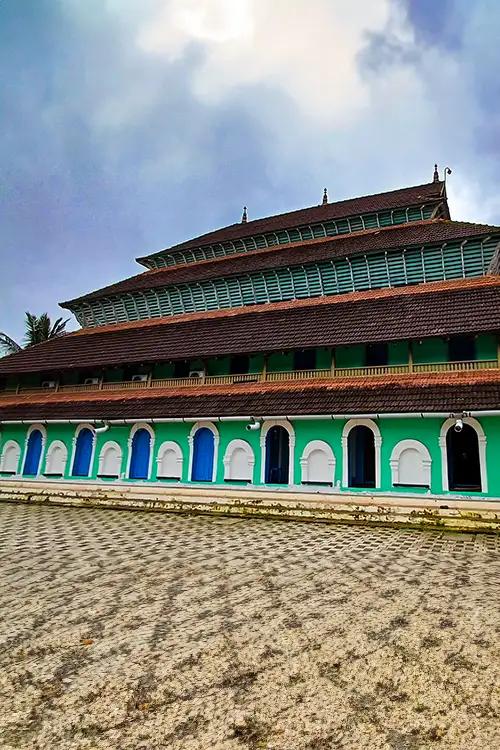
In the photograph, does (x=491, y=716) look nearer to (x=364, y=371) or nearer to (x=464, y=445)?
(x=364, y=371)

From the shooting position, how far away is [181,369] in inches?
703

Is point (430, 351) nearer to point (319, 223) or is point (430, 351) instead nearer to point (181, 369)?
point (181, 369)

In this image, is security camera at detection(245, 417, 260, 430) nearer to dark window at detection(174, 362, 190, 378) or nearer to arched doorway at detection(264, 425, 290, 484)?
arched doorway at detection(264, 425, 290, 484)

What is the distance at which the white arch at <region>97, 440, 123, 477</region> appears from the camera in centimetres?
1655

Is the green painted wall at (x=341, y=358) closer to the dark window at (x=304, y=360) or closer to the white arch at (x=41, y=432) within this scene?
the dark window at (x=304, y=360)

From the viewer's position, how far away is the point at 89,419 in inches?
654

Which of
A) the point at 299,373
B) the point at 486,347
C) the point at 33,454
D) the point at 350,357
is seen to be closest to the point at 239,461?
the point at 299,373

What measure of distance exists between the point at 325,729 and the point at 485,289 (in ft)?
44.0

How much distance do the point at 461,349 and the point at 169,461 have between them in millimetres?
9528

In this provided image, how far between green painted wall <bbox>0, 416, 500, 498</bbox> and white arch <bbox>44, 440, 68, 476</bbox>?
0.22 meters

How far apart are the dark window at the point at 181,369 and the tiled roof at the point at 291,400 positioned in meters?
0.96

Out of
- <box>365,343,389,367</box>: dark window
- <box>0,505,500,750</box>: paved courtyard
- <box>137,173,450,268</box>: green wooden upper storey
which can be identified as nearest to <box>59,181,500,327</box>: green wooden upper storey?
<box>137,173,450,268</box>: green wooden upper storey

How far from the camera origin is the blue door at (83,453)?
17.2 meters

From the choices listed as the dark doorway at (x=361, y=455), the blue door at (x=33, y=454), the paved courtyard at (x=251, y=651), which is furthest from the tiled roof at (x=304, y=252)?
the paved courtyard at (x=251, y=651)
